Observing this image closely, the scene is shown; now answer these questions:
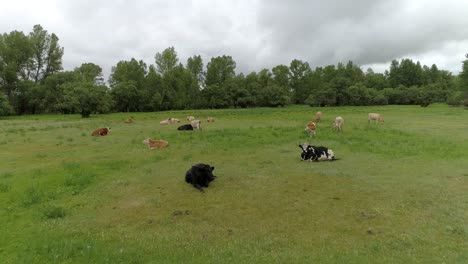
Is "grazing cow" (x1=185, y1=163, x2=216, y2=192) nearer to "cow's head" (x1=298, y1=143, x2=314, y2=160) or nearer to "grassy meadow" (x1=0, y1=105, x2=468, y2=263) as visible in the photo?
"grassy meadow" (x1=0, y1=105, x2=468, y2=263)

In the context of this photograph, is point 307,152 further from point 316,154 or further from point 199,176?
point 199,176

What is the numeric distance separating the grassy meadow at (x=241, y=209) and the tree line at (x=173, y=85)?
3767 centimetres

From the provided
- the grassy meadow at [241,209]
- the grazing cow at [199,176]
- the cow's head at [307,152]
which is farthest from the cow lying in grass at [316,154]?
the grazing cow at [199,176]

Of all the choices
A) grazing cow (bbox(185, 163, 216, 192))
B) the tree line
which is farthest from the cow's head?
the tree line

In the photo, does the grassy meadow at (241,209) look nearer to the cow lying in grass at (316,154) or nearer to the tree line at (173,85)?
the cow lying in grass at (316,154)

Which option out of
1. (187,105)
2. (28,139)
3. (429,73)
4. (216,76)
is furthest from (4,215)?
(429,73)

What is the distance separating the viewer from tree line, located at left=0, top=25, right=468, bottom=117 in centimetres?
5969

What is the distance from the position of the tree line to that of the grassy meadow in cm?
3767

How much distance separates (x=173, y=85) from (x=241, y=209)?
236 feet

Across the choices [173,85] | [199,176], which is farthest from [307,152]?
[173,85]

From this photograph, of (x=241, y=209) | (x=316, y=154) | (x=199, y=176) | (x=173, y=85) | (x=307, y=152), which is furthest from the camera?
(x=173, y=85)

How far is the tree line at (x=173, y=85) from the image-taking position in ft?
196

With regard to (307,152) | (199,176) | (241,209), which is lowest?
(241,209)

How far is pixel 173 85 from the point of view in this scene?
7650 cm
